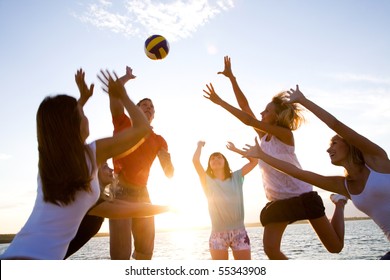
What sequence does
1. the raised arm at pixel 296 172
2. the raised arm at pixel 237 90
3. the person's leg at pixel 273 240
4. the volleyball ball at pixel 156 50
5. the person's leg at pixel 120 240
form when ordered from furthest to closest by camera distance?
the volleyball ball at pixel 156 50
the raised arm at pixel 237 90
the person's leg at pixel 273 240
the person's leg at pixel 120 240
the raised arm at pixel 296 172

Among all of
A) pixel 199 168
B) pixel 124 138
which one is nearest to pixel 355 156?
pixel 124 138

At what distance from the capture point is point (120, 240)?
564 centimetres

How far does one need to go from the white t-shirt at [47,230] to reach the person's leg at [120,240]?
106 inches

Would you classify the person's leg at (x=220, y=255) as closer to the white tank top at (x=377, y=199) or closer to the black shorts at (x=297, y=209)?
the black shorts at (x=297, y=209)

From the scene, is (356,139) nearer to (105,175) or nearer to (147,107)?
(105,175)

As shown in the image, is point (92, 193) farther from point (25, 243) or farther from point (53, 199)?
point (25, 243)

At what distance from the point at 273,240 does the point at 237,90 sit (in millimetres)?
3028

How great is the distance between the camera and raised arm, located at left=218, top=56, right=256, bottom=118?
7.57 meters

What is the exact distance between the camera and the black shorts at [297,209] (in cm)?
615

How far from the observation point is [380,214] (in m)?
4.48

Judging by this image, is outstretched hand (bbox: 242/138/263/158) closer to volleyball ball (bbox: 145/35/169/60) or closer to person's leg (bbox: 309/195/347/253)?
person's leg (bbox: 309/195/347/253)

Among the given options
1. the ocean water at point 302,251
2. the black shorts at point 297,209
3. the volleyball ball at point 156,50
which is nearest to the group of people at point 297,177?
the black shorts at point 297,209

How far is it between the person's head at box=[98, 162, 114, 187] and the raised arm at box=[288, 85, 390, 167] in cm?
287

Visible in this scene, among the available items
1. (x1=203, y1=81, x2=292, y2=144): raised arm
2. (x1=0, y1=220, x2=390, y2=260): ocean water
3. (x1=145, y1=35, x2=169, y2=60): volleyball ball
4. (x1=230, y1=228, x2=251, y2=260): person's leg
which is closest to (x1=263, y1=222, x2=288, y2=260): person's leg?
(x1=230, y1=228, x2=251, y2=260): person's leg
